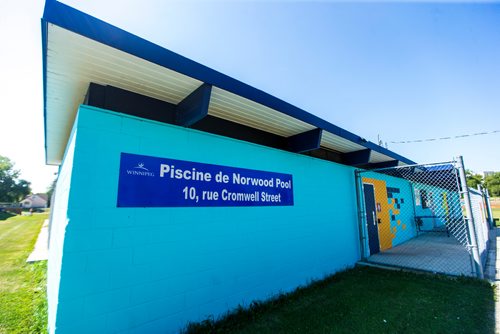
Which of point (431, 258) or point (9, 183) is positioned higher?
point (9, 183)

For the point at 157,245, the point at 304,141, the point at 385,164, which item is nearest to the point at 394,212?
the point at 385,164

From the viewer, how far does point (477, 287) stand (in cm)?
425

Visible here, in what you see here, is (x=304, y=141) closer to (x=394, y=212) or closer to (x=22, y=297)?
(x=22, y=297)

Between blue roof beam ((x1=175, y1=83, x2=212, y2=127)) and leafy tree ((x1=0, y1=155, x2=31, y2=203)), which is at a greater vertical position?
leafy tree ((x1=0, y1=155, x2=31, y2=203))

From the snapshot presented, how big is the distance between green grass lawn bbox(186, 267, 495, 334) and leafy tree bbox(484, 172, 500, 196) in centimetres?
5579

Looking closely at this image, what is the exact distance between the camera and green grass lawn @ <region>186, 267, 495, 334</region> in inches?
116

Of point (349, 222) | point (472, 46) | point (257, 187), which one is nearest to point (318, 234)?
point (349, 222)

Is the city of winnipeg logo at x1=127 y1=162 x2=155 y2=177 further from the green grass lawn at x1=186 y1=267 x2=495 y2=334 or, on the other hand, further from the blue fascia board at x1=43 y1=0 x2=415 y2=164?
the green grass lawn at x1=186 y1=267 x2=495 y2=334

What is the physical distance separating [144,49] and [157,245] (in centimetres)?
216

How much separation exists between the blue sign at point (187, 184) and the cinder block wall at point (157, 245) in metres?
0.09

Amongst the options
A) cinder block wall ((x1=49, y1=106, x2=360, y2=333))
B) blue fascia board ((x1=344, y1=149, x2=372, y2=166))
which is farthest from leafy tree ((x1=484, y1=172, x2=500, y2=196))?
cinder block wall ((x1=49, y1=106, x2=360, y2=333))

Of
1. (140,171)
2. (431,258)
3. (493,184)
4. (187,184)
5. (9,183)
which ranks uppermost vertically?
→ (9,183)

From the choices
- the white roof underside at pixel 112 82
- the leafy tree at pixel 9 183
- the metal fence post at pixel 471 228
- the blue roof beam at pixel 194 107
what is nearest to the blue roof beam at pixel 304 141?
the white roof underside at pixel 112 82

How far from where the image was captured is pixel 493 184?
4369cm
